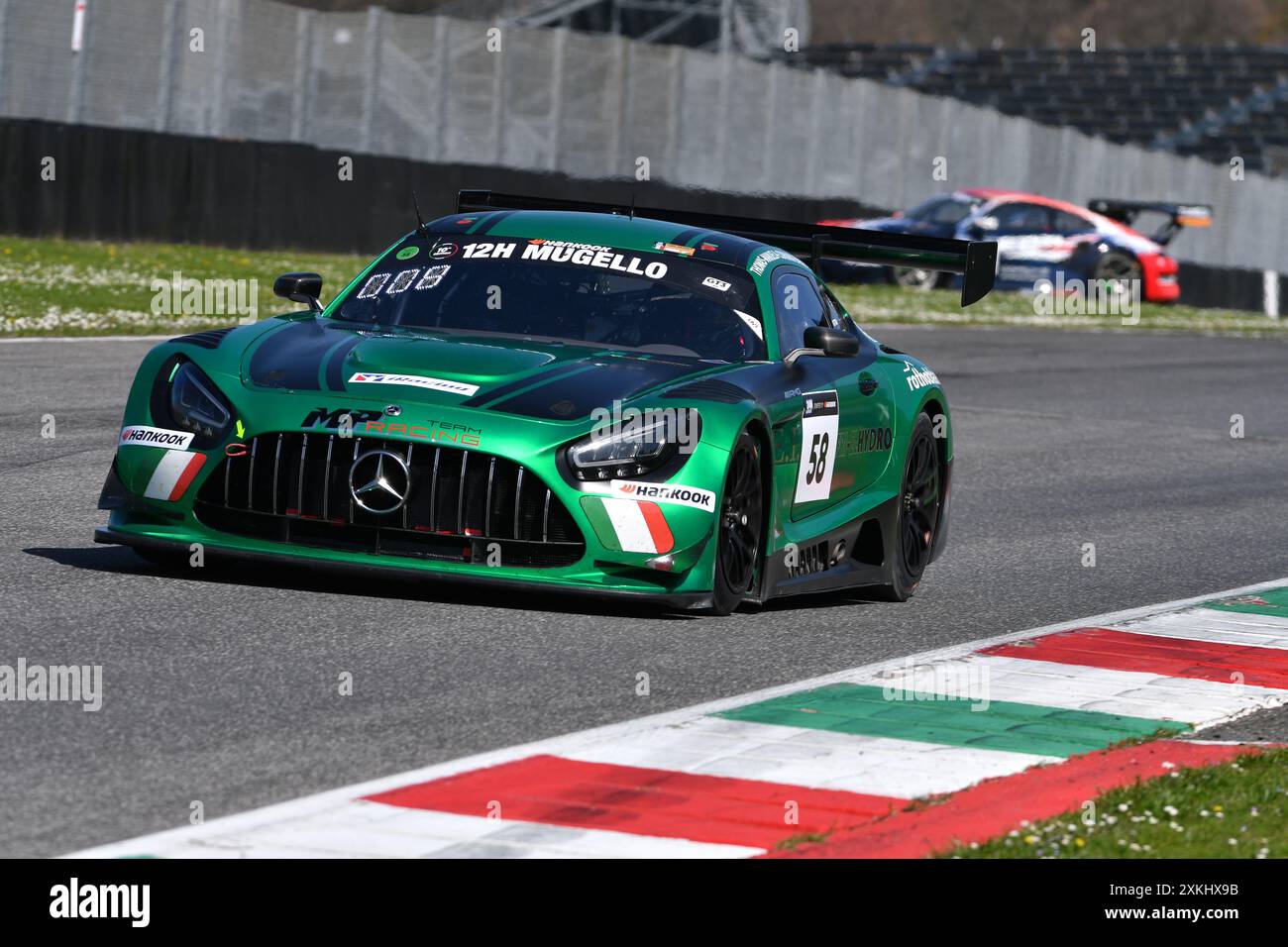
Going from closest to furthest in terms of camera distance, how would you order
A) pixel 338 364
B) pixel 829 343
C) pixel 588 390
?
1. pixel 588 390
2. pixel 338 364
3. pixel 829 343

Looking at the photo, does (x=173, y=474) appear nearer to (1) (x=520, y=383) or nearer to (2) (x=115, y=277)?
(1) (x=520, y=383)

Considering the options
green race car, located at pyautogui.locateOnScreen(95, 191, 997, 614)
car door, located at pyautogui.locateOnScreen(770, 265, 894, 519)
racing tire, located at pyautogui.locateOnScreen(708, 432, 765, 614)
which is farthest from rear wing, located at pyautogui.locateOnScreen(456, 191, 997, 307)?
racing tire, located at pyautogui.locateOnScreen(708, 432, 765, 614)

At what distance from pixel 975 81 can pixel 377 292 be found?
2108 inches

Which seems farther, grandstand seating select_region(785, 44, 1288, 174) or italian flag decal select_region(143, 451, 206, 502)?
grandstand seating select_region(785, 44, 1288, 174)

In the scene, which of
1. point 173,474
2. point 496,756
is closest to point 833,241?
point 173,474

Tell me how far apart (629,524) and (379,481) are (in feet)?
2.70

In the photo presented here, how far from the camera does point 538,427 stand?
291 inches

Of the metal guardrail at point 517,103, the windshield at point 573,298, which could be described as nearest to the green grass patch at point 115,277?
the metal guardrail at point 517,103

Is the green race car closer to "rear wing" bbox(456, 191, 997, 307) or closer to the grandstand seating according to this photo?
"rear wing" bbox(456, 191, 997, 307)

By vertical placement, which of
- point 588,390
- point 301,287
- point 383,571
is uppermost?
point 301,287

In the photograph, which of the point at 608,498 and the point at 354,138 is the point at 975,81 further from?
the point at 608,498

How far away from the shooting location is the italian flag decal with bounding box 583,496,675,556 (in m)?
7.41
